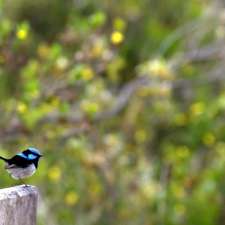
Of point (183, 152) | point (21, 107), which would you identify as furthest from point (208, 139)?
point (21, 107)

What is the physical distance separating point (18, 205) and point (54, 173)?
20.1 ft

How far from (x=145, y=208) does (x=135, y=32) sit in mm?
2630

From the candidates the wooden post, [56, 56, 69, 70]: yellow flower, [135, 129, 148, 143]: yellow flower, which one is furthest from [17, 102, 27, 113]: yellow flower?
[135, 129, 148, 143]: yellow flower

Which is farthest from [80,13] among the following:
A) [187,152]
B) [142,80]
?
[187,152]

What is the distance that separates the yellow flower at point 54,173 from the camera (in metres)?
9.46

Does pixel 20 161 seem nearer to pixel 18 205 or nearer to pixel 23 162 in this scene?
pixel 23 162

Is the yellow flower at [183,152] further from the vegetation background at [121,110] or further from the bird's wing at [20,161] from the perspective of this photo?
the bird's wing at [20,161]

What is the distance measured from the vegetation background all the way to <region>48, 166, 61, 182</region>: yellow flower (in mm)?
25

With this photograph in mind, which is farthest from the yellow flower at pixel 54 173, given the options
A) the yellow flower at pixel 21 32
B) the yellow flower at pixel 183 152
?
the yellow flower at pixel 21 32

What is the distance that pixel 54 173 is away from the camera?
9.48 metres

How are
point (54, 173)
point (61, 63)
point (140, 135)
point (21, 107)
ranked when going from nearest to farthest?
point (21, 107), point (61, 63), point (54, 173), point (140, 135)

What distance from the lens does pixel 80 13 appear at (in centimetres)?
1118

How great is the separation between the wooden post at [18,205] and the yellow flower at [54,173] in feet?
19.7

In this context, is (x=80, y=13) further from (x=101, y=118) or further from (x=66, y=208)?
(x=66, y=208)
